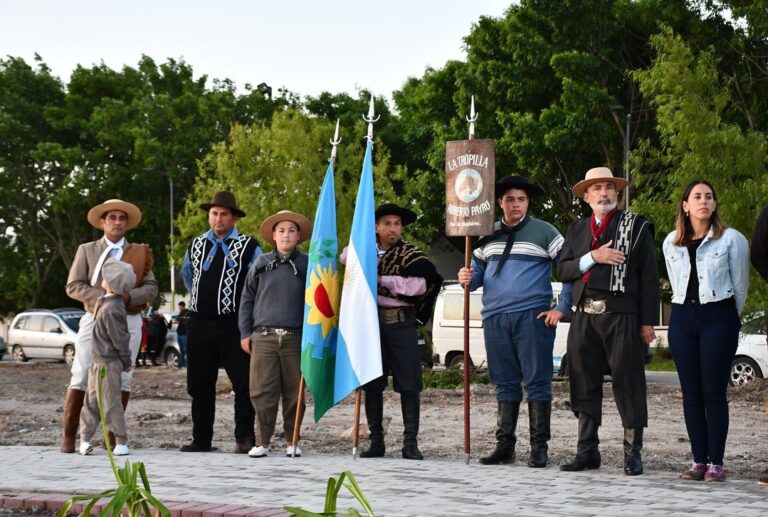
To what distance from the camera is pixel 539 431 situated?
9250 millimetres

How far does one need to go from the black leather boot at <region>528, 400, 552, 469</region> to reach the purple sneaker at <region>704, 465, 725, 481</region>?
126 centimetres

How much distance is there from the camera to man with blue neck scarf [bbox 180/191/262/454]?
1055cm

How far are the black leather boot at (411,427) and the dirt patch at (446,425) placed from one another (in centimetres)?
32

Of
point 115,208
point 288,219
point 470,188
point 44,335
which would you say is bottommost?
point 44,335

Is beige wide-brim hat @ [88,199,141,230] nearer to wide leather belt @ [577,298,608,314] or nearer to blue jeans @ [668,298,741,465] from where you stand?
wide leather belt @ [577,298,608,314]

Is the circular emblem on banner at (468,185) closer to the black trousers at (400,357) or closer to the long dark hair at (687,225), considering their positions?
the black trousers at (400,357)

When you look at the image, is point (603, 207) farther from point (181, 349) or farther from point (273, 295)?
point (181, 349)

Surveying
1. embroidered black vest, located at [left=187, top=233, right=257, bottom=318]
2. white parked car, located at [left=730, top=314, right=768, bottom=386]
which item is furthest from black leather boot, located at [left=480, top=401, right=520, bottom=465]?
white parked car, located at [left=730, top=314, right=768, bottom=386]

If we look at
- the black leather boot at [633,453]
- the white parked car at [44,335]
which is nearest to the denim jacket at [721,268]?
the black leather boot at [633,453]

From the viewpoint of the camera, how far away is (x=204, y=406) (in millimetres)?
10609

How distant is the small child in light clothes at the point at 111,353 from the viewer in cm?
1032

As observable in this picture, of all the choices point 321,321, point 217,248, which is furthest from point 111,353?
point 321,321

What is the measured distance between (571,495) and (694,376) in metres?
1.53

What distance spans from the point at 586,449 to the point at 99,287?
13.9 ft
